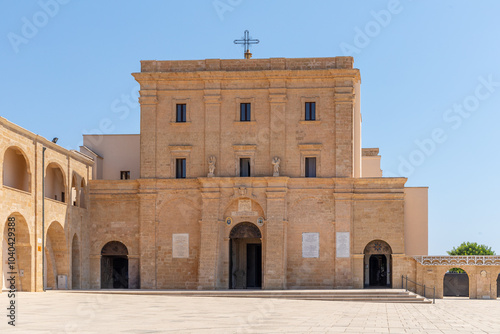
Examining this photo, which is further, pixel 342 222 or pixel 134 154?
pixel 134 154

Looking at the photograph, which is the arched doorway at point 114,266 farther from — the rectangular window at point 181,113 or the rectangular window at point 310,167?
the rectangular window at point 310,167

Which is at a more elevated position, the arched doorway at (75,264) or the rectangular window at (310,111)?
the rectangular window at (310,111)

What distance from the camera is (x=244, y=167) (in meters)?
44.1

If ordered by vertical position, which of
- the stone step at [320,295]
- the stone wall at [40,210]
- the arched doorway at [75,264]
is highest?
the stone wall at [40,210]

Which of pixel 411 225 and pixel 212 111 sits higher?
pixel 212 111

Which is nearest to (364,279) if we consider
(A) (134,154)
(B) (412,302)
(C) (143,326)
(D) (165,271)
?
(B) (412,302)

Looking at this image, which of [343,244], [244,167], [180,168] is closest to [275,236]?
[343,244]

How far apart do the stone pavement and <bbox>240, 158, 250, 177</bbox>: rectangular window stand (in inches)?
552

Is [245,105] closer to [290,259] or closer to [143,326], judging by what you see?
[290,259]

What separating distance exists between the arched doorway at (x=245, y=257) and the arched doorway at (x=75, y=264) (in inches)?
342

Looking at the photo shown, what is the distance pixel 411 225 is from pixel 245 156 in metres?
10.9

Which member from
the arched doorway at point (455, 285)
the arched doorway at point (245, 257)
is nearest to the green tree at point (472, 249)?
the arched doorway at point (455, 285)

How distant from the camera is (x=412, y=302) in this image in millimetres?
36375

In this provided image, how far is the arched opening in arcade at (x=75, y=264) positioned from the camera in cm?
4234
